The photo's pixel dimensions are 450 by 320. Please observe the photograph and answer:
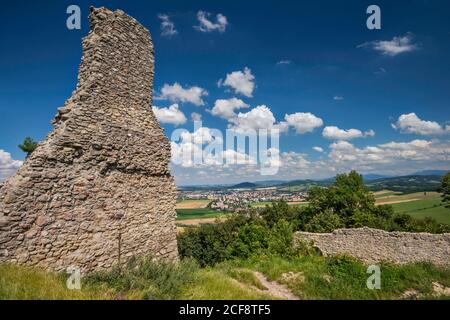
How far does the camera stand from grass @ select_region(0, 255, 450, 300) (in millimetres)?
4703

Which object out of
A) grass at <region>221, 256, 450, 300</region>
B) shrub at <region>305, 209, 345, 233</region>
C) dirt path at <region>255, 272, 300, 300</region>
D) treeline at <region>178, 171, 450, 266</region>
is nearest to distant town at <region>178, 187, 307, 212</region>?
treeline at <region>178, 171, 450, 266</region>

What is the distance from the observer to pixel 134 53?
8.28 m

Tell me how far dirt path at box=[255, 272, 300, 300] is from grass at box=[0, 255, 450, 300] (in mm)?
177

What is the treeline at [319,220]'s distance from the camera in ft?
74.3

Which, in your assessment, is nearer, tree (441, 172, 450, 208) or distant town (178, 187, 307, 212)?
A: tree (441, 172, 450, 208)

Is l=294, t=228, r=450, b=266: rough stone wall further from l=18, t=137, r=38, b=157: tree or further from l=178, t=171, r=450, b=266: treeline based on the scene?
l=18, t=137, r=38, b=157: tree

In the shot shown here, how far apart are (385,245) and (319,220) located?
29.4 feet

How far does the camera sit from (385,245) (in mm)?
14430

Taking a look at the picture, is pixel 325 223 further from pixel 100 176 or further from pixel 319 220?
pixel 100 176

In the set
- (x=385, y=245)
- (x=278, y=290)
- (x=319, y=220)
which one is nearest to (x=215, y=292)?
(x=278, y=290)

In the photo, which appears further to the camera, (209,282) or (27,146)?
(27,146)

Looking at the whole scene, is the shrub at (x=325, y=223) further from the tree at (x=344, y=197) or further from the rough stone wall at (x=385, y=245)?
the rough stone wall at (x=385, y=245)
